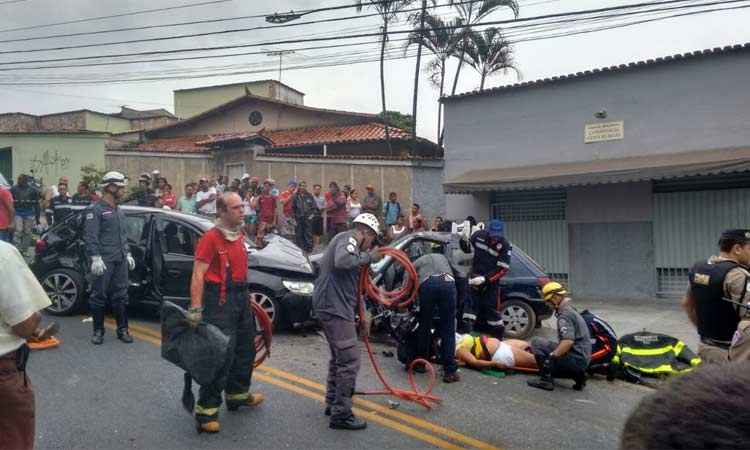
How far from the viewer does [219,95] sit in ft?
141

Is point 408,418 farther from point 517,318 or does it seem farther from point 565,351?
point 517,318

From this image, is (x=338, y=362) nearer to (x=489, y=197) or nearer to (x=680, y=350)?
(x=680, y=350)

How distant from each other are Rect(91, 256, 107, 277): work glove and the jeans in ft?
12.0

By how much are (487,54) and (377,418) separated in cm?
2035

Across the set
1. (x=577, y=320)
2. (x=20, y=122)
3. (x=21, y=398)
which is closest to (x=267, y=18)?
(x=577, y=320)

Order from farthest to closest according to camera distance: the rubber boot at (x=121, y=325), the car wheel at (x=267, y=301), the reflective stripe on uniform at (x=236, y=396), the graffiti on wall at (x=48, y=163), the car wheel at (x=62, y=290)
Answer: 1. the graffiti on wall at (x=48, y=163)
2. the car wheel at (x=62, y=290)
3. the car wheel at (x=267, y=301)
4. the rubber boot at (x=121, y=325)
5. the reflective stripe on uniform at (x=236, y=396)

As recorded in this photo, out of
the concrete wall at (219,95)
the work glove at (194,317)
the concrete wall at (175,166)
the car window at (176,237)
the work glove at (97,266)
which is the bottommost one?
the work glove at (194,317)

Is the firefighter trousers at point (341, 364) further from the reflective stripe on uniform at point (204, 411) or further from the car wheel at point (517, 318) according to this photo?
the car wheel at point (517, 318)

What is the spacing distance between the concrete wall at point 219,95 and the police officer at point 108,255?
106 ft

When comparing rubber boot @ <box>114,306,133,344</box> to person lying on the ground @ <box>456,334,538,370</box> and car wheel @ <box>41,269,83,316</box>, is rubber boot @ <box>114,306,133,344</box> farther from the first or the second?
person lying on the ground @ <box>456,334,538,370</box>

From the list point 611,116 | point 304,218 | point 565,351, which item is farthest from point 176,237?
point 611,116

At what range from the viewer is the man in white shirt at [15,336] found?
3207 millimetres

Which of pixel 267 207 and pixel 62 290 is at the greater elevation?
pixel 267 207

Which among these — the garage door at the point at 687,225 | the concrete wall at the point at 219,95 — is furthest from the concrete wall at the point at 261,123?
the garage door at the point at 687,225
